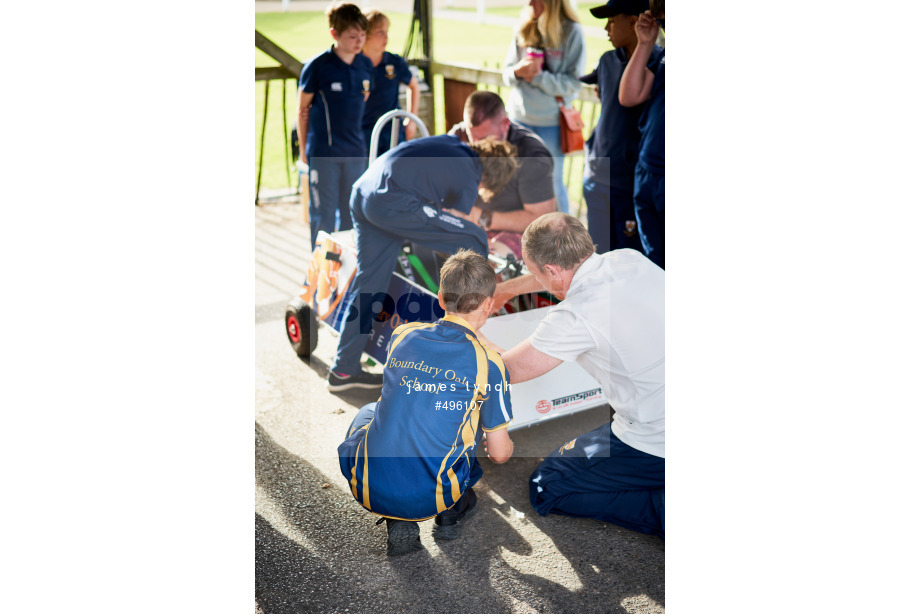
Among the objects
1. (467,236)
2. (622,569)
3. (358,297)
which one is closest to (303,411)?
(358,297)

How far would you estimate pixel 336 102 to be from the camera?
4.86 metres

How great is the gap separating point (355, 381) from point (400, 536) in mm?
1193

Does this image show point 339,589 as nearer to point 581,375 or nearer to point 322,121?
point 581,375

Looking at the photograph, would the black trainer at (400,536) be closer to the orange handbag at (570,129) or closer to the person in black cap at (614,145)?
the person in black cap at (614,145)

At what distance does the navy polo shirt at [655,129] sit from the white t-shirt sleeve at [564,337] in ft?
4.72

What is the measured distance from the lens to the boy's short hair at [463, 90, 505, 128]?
380cm

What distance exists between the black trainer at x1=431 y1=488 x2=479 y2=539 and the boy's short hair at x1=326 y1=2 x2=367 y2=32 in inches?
119

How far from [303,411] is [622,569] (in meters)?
1.60

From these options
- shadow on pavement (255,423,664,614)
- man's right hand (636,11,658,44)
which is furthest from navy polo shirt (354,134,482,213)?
shadow on pavement (255,423,664,614)

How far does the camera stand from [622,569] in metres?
2.53

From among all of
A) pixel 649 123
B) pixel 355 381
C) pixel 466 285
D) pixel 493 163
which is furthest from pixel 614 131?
pixel 466 285

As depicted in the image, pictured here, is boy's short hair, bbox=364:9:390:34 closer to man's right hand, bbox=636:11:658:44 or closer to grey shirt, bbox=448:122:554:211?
grey shirt, bbox=448:122:554:211

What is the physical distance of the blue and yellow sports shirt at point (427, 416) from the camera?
2402 mm

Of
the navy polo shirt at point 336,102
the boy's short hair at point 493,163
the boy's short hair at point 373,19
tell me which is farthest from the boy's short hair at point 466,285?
the boy's short hair at point 373,19
